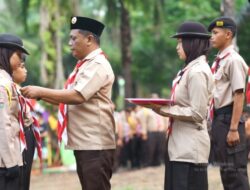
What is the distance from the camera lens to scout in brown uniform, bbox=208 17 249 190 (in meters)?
6.67

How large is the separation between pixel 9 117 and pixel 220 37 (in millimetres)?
2296

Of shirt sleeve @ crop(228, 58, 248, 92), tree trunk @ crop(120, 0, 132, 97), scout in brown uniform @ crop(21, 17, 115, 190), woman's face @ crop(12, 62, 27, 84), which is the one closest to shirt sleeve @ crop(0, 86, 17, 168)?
scout in brown uniform @ crop(21, 17, 115, 190)

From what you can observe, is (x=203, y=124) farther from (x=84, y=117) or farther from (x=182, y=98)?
(x=84, y=117)

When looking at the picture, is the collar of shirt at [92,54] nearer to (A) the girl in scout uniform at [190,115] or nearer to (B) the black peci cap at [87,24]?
(B) the black peci cap at [87,24]

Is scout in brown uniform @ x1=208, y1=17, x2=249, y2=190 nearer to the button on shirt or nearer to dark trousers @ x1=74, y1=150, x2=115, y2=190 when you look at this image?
the button on shirt

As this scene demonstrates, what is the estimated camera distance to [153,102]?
19.9 feet

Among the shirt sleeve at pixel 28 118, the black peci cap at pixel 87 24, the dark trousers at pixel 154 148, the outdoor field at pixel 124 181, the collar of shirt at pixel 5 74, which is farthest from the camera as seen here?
the dark trousers at pixel 154 148

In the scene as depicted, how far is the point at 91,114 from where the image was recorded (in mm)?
6180

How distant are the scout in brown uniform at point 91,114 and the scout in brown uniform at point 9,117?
1.39 feet

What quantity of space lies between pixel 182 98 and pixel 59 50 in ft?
55.7

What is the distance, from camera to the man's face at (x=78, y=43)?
631 centimetres

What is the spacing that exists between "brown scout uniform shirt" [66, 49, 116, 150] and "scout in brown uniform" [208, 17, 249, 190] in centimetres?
119

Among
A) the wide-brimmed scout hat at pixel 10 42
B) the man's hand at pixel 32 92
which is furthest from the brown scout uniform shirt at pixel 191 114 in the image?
the wide-brimmed scout hat at pixel 10 42

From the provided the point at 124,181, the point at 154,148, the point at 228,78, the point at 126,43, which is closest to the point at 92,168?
the point at 228,78
